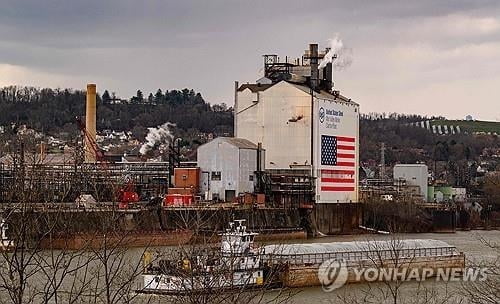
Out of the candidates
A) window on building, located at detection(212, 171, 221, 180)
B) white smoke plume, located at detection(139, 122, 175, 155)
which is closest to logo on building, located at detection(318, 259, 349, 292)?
window on building, located at detection(212, 171, 221, 180)

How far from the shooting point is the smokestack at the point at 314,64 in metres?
61.3

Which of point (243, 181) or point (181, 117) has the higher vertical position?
point (181, 117)

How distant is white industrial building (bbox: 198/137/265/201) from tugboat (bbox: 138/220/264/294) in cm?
2777

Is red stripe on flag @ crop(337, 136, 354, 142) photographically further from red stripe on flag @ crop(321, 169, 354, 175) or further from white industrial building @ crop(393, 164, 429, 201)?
white industrial building @ crop(393, 164, 429, 201)

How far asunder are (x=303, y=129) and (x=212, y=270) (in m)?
43.8

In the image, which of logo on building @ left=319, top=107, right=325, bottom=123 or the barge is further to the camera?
logo on building @ left=319, top=107, right=325, bottom=123

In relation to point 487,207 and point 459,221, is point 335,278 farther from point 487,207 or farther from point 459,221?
point 487,207

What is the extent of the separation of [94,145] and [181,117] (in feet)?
253

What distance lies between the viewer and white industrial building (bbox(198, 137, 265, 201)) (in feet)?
178

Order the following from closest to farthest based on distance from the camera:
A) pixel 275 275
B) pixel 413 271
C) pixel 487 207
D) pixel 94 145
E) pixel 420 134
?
pixel 275 275 → pixel 413 271 → pixel 94 145 → pixel 487 207 → pixel 420 134

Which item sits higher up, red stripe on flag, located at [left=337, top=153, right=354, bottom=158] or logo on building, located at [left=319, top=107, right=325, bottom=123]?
logo on building, located at [left=319, top=107, right=325, bottom=123]

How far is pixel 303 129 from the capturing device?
5716cm

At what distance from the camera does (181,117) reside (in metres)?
144

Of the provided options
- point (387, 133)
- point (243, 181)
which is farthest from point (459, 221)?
point (387, 133)
